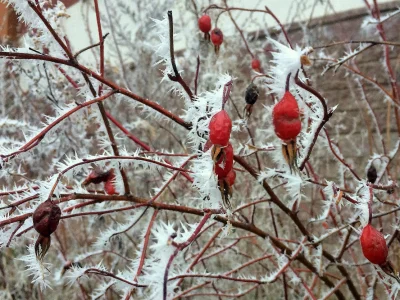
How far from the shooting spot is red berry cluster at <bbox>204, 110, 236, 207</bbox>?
26.0 inches

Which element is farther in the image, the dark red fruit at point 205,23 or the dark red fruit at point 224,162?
the dark red fruit at point 205,23

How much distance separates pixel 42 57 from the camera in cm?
79

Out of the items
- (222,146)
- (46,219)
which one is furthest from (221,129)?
(46,219)

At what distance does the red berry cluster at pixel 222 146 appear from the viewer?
0.66 meters

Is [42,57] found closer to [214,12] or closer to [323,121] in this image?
[323,121]

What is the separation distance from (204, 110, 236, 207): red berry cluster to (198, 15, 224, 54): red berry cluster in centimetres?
65

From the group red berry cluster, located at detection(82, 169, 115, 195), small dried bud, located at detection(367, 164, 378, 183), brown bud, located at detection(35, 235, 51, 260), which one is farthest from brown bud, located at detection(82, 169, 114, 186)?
small dried bud, located at detection(367, 164, 378, 183)

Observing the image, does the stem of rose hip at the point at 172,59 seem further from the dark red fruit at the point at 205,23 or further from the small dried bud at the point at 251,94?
the dark red fruit at the point at 205,23

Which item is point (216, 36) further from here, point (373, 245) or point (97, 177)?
point (373, 245)

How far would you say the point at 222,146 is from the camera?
667mm

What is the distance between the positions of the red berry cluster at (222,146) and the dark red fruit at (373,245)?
0.64ft

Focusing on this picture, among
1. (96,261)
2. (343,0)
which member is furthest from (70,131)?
(343,0)

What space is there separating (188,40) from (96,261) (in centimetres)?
145

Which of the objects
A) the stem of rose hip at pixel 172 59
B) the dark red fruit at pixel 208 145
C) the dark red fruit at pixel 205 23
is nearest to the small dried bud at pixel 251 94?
the stem of rose hip at pixel 172 59
